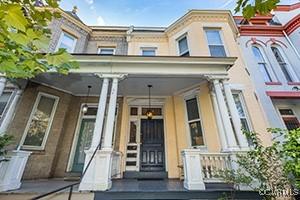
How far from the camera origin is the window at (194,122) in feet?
21.4

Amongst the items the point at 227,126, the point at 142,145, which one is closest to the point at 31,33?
the point at 227,126

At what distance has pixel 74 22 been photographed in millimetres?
8805

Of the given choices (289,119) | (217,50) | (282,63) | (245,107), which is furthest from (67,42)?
(289,119)

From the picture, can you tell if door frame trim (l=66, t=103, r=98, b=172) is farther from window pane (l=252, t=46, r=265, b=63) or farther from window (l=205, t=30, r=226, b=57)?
window pane (l=252, t=46, r=265, b=63)

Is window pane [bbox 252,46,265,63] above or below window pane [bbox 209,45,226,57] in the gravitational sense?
above

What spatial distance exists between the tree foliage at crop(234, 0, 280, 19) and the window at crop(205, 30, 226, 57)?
6.07 m

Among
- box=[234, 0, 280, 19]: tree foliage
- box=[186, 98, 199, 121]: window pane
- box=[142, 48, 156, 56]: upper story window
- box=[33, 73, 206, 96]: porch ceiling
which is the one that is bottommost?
box=[234, 0, 280, 19]: tree foliage

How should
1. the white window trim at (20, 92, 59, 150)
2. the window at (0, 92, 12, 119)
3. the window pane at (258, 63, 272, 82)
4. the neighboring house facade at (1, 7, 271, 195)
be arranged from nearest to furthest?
the neighboring house facade at (1, 7, 271, 195), the white window trim at (20, 92, 59, 150), the window at (0, 92, 12, 119), the window pane at (258, 63, 272, 82)

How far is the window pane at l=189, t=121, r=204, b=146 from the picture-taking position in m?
6.48

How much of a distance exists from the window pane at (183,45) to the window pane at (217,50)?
1.15 m

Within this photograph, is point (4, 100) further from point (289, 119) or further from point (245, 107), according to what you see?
point (289, 119)

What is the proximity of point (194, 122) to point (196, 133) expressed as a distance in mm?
457

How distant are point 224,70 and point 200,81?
3.45 feet

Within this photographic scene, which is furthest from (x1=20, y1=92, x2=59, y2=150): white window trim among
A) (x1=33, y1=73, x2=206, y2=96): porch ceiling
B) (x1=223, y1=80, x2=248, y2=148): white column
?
(x1=223, y1=80, x2=248, y2=148): white column
